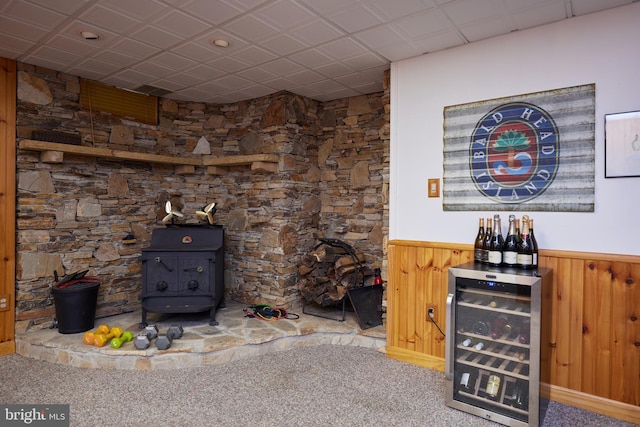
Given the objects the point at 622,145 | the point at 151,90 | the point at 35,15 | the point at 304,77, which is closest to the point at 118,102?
the point at 151,90

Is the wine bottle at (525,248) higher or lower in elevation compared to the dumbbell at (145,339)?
higher

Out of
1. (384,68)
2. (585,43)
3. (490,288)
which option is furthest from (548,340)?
(384,68)

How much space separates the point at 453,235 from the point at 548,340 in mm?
878

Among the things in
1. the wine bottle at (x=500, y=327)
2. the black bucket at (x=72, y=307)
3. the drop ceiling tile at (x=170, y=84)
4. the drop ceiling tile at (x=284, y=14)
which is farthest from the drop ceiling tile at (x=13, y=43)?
the wine bottle at (x=500, y=327)

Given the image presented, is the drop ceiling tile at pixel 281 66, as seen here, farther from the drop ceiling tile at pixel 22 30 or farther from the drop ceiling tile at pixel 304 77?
the drop ceiling tile at pixel 22 30

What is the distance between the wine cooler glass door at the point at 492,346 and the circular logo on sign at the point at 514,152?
2.25 feet

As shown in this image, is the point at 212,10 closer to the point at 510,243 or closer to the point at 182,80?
the point at 182,80

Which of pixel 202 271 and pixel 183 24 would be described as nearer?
pixel 183 24

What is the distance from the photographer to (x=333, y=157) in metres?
4.24

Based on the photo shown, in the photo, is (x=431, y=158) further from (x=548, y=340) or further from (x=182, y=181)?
(x=182, y=181)

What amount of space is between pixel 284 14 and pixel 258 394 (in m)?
2.43

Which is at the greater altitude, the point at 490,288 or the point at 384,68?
the point at 384,68

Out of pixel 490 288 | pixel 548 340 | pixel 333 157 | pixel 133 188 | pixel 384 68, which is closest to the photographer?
pixel 490 288

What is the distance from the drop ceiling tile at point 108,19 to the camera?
2336mm
